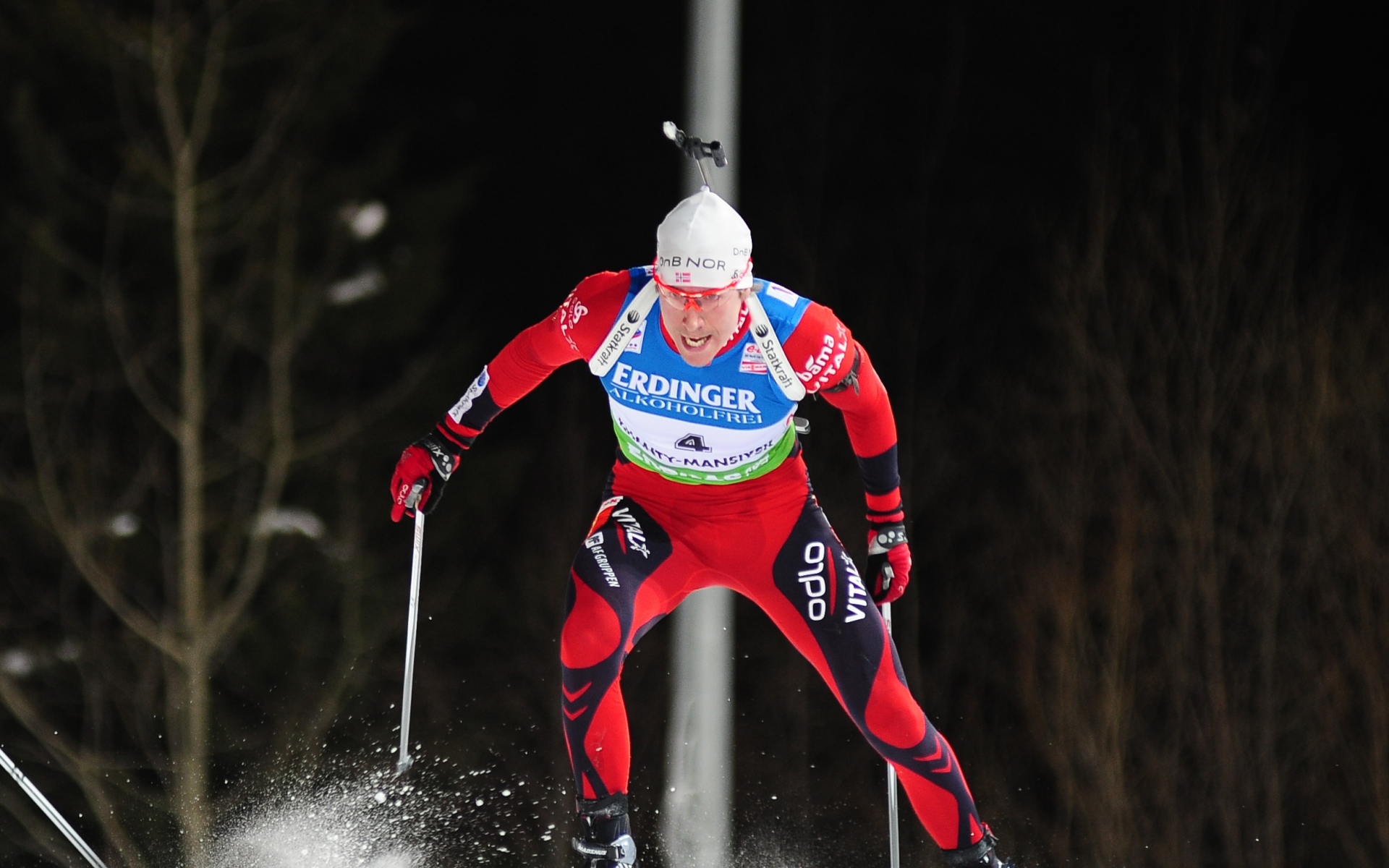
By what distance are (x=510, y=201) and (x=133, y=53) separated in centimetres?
312

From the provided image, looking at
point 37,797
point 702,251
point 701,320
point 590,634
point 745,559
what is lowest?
point 37,797

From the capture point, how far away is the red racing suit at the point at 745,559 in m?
3.76

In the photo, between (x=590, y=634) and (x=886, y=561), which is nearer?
(x=590, y=634)

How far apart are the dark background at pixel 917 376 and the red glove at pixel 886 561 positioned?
5.87 metres

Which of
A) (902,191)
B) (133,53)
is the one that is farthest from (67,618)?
(902,191)

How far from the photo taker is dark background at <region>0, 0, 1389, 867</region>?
368 inches

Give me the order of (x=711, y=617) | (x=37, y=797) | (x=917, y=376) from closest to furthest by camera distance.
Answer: (x=37, y=797), (x=711, y=617), (x=917, y=376)

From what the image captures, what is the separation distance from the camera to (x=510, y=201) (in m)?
12.0

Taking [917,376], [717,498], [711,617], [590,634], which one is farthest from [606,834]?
[917,376]

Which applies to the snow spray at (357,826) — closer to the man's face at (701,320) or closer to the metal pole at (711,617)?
the metal pole at (711,617)

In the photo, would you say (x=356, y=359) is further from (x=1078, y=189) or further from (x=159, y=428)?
(x=1078, y=189)

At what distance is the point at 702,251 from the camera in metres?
3.57

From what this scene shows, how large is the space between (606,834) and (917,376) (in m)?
7.53

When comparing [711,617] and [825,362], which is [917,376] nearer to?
[711,617]
